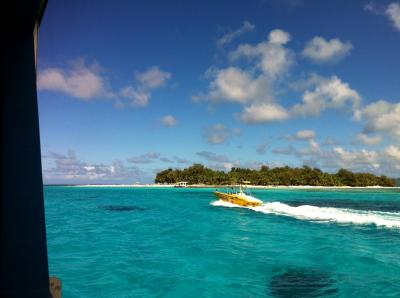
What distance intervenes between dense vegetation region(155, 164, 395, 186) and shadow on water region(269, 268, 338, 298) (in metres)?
156

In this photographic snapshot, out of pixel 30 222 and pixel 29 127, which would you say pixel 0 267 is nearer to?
pixel 30 222

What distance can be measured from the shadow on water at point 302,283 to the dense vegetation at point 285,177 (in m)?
156

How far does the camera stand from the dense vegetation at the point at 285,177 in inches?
6973

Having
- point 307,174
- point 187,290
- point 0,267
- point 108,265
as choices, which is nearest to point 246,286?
point 187,290

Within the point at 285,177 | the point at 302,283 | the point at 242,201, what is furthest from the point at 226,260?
the point at 285,177

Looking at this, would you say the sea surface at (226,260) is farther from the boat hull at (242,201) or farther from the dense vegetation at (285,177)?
the dense vegetation at (285,177)

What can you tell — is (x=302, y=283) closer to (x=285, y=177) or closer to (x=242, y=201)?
(x=242, y=201)

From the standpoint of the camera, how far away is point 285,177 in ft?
581

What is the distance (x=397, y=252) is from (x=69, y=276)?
18.4 meters

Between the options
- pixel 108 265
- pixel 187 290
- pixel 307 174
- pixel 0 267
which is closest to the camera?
pixel 0 267

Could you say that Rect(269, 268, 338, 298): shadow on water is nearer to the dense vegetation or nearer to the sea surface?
the sea surface

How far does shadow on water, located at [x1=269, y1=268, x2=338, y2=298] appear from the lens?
12.6 metres

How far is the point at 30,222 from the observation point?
12.5 feet

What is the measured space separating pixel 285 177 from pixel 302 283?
6618 inches
